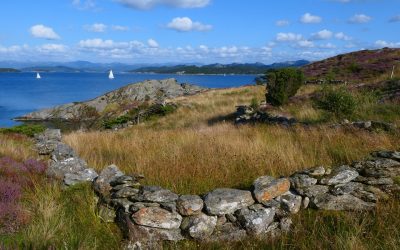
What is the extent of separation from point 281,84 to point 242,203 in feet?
65.7

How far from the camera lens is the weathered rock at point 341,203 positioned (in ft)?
19.7

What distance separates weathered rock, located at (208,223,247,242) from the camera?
5645 millimetres

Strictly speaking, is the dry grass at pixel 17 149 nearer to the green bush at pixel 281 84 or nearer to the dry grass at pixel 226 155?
the dry grass at pixel 226 155

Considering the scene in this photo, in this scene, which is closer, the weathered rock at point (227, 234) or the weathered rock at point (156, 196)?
the weathered rock at point (227, 234)

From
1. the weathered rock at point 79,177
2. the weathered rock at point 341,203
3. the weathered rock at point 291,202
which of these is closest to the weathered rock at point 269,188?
the weathered rock at point 291,202

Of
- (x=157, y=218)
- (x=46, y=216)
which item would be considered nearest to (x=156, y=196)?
(x=157, y=218)

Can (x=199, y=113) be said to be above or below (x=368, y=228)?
below

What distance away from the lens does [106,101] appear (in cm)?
5994

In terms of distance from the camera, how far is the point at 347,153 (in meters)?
8.55

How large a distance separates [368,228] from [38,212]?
16.2 feet

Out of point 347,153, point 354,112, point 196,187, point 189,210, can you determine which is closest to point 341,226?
point 189,210

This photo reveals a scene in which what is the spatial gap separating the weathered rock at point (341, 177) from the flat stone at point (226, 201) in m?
1.36

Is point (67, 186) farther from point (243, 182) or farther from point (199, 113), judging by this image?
point (199, 113)

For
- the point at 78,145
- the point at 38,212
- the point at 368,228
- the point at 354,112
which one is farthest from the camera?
the point at 354,112
